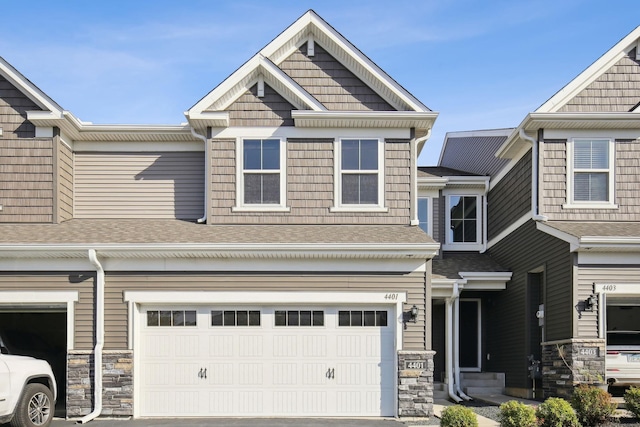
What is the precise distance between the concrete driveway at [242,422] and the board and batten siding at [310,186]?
158 inches

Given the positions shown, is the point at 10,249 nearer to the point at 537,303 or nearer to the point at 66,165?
the point at 66,165

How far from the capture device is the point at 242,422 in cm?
1442

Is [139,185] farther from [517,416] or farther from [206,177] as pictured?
[517,416]

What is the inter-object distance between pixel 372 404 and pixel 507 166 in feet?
26.1

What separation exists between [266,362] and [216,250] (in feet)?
7.79

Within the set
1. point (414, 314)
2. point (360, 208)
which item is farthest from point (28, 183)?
point (414, 314)

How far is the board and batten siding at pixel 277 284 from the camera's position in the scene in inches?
600

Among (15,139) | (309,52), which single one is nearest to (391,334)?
(309,52)

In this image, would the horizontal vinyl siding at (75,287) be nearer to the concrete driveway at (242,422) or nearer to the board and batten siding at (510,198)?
the concrete driveway at (242,422)

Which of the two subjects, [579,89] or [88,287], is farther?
[579,89]

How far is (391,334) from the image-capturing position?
15.4 meters

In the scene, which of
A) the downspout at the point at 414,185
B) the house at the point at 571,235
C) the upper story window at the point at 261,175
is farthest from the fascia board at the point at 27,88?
the house at the point at 571,235

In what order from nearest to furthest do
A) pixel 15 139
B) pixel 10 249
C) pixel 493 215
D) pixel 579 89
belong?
pixel 10 249 < pixel 15 139 < pixel 579 89 < pixel 493 215

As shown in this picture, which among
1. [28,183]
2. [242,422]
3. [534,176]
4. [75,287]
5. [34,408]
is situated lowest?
[242,422]
